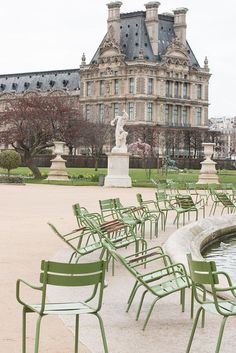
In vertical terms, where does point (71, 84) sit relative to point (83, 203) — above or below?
above

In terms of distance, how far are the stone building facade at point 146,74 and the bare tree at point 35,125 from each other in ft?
159

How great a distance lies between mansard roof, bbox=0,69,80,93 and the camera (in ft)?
346

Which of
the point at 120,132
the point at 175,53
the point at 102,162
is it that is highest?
the point at 175,53

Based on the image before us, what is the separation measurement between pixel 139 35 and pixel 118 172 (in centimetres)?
6704

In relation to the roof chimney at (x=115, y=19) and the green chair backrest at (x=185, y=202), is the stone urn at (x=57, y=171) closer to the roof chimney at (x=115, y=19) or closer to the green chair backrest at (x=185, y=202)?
the green chair backrest at (x=185, y=202)

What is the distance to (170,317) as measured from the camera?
647 centimetres

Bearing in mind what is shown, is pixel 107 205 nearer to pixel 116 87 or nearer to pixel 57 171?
pixel 57 171

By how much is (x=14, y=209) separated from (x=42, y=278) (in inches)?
514

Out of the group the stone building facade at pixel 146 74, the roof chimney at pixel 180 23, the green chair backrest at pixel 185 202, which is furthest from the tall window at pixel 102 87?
the green chair backrest at pixel 185 202

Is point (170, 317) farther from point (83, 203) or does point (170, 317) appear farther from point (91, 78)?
point (91, 78)

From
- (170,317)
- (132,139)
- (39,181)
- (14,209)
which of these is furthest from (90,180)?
(132,139)

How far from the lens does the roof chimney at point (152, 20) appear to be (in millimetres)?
94875

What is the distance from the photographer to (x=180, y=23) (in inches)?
3858

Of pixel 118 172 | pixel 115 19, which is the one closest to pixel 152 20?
pixel 115 19
